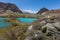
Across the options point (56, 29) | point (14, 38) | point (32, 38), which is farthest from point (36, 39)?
point (14, 38)

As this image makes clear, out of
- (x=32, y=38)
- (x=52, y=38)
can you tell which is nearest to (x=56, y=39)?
(x=52, y=38)

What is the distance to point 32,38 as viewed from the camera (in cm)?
1206

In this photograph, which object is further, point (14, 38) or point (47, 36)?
point (14, 38)

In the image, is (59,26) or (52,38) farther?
A: (59,26)

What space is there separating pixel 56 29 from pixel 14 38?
468cm

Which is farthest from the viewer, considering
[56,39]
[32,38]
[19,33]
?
[19,33]

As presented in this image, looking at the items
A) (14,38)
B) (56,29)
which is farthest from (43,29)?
(14,38)

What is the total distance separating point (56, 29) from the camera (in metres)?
12.1

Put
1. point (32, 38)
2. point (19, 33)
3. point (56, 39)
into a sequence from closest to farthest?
point (56, 39) → point (32, 38) → point (19, 33)

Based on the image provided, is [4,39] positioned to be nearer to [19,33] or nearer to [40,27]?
[19,33]

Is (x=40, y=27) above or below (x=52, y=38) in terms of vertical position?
above

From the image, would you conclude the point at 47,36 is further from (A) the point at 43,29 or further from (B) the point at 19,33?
(B) the point at 19,33

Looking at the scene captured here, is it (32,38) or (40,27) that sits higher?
(40,27)

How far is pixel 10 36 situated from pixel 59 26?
5190 mm
